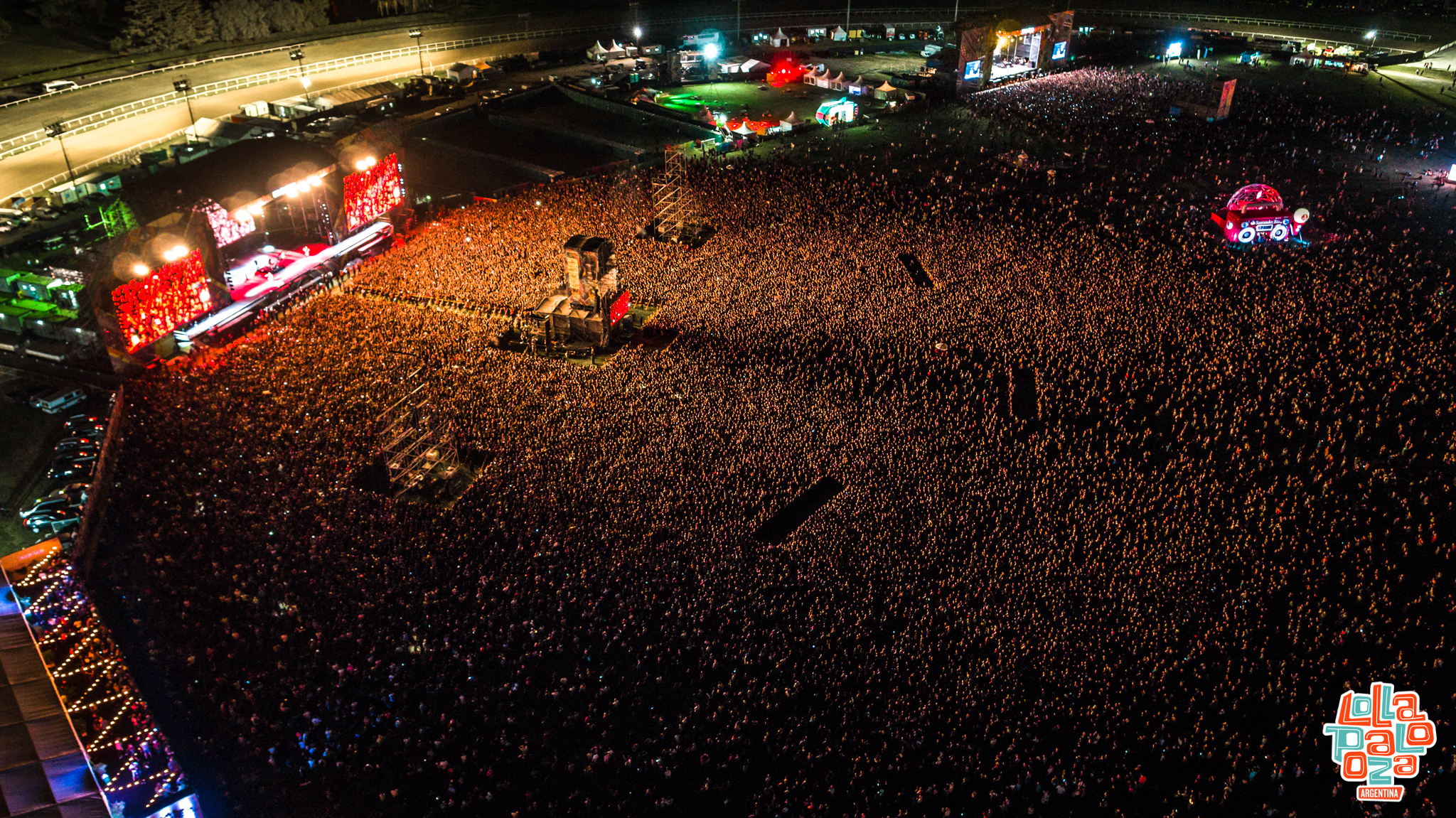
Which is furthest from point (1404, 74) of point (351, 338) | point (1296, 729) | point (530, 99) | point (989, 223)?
point (351, 338)

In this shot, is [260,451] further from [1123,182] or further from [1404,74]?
[1404,74]

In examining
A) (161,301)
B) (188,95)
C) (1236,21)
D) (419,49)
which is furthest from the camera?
(1236,21)

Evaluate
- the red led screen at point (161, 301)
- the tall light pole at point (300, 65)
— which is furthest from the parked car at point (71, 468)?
the tall light pole at point (300, 65)

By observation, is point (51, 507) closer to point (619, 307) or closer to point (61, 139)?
point (619, 307)

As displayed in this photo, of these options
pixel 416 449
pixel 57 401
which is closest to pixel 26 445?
pixel 57 401

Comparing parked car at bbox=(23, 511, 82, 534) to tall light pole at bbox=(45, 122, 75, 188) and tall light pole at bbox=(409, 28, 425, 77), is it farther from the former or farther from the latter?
tall light pole at bbox=(409, 28, 425, 77)

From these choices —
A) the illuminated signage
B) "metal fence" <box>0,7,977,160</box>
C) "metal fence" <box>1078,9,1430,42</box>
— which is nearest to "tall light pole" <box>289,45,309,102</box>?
"metal fence" <box>0,7,977,160</box>
